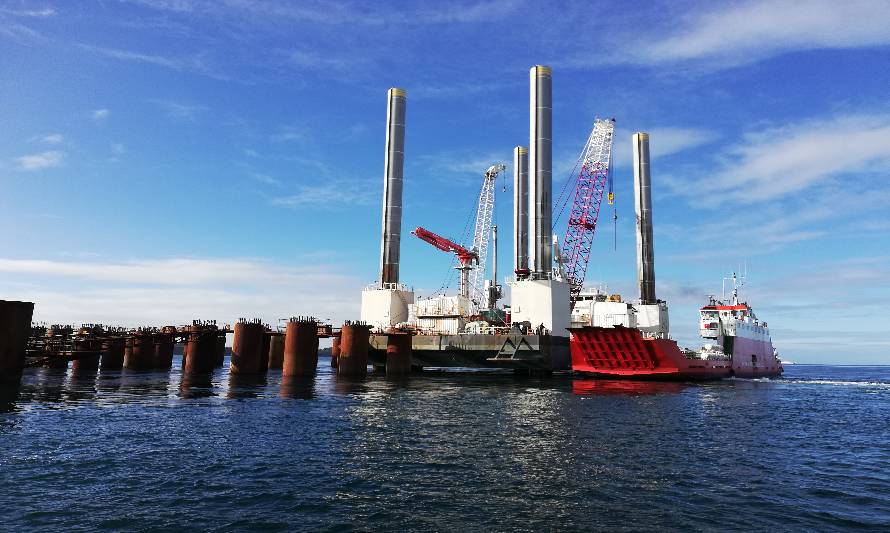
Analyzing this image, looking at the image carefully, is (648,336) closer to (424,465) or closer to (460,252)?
(460,252)

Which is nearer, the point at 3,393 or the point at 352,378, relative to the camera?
the point at 3,393

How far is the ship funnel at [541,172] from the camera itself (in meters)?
71.1

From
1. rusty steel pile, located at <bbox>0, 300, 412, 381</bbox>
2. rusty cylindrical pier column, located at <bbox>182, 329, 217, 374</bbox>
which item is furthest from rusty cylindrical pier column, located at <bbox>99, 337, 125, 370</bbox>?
rusty cylindrical pier column, located at <bbox>182, 329, 217, 374</bbox>

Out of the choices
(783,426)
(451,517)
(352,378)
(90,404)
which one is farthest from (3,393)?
(783,426)

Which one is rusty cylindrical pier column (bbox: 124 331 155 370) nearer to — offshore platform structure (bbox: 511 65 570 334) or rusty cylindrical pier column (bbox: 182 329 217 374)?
rusty cylindrical pier column (bbox: 182 329 217 374)

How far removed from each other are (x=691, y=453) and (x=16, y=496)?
2258 centimetres

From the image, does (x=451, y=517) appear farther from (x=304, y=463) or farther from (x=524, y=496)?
(x=304, y=463)

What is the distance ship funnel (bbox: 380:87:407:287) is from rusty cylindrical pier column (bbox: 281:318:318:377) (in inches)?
934

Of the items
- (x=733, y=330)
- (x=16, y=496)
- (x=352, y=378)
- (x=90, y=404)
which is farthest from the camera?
(x=733, y=330)

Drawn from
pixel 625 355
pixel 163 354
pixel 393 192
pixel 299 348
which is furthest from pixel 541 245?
pixel 163 354

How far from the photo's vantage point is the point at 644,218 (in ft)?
284

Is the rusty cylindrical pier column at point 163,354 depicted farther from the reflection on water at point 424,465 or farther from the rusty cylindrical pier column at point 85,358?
the reflection on water at point 424,465

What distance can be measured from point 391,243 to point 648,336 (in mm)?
36715

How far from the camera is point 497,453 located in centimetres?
2123
